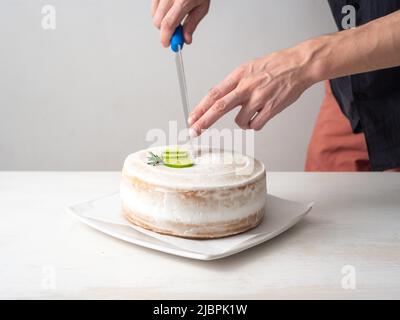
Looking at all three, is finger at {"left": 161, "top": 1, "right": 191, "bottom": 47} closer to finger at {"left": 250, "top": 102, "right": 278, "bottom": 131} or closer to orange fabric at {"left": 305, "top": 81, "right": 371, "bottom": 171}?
finger at {"left": 250, "top": 102, "right": 278, "bottom": 131}

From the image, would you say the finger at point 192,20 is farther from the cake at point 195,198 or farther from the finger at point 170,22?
the cake at point 195,198

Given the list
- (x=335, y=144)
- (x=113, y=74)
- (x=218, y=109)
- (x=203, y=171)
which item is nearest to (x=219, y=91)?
(x=218, y=109)

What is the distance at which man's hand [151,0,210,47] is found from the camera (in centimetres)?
103

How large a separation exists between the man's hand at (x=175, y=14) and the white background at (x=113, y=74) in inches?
23.0

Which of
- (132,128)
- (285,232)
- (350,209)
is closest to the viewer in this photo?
(285,232)

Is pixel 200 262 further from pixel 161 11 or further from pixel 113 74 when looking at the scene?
pixel 113 74

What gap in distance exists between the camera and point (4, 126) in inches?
73.0

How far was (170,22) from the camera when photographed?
103cm

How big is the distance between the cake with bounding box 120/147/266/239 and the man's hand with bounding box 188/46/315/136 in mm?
88

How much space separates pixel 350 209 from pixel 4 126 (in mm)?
1264

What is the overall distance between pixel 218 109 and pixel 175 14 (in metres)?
0.25

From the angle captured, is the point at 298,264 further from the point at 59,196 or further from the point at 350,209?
the point at 59,196

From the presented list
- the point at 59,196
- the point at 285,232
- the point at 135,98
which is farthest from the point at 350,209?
the point at 135,98

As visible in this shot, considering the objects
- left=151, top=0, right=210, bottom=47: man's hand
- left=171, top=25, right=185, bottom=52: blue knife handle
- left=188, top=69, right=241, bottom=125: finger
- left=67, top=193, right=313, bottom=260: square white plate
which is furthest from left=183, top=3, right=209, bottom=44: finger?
left=67, top=193, right=313, bottom=260: square white plate
